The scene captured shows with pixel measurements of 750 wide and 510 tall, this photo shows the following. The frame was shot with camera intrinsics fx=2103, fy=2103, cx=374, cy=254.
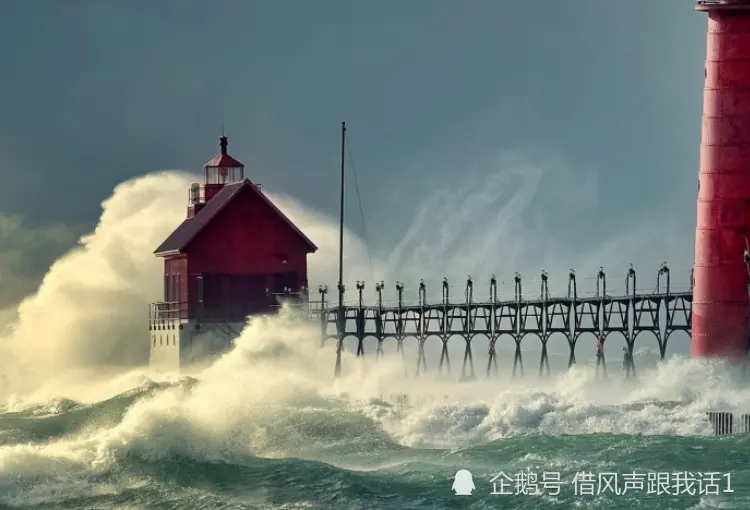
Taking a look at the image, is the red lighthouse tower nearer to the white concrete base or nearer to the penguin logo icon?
the penguin logo icon

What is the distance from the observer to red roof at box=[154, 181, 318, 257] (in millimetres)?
71188

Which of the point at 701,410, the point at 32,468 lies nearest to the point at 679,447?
the point at 701,410

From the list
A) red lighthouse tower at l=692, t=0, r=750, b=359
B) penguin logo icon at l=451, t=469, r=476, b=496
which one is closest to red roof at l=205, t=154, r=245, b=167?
red lighthouse tower at l=692, t=0, r=750, b=359

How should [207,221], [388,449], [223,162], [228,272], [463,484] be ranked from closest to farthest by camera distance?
[463,484] → [388,449] → [207,221] → [228,272] → [223,162]

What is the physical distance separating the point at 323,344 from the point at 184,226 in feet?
27.5

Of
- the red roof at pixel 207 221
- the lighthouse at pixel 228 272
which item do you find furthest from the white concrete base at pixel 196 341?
the red roof at pixel 207 221

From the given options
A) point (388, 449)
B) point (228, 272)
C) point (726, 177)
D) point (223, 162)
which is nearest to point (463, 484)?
point (388, 449)

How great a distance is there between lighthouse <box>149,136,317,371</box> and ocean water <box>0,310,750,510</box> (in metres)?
12.1

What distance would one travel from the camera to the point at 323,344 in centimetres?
6944

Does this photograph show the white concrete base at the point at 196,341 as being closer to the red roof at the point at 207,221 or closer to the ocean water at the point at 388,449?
the red roof at the point at 207,221

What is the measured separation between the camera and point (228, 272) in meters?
71.3

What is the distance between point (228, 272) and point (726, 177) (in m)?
25.5

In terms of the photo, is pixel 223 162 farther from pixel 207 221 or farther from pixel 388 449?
pixel 388 449

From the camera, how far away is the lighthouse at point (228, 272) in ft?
231
